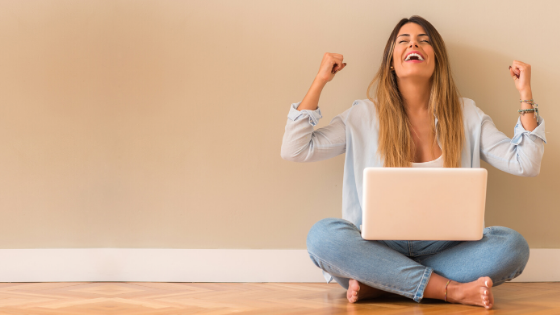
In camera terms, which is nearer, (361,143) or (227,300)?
(227,300)

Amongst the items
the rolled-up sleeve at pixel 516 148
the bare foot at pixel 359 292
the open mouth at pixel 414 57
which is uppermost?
the open mouth at pixel 414 57

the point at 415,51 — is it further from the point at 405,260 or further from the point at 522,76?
the point at 405,260

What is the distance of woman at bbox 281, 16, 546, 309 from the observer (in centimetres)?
133

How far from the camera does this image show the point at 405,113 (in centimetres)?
164

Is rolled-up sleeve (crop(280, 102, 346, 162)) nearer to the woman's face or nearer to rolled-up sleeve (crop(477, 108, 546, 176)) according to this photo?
the woman's face

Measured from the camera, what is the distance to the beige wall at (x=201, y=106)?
1.76m

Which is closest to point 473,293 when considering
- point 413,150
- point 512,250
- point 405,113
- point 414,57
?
point 512,250

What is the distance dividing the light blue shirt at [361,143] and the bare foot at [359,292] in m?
0.22

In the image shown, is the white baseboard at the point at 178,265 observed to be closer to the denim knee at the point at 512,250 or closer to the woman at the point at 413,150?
the woman at the point at 413,150

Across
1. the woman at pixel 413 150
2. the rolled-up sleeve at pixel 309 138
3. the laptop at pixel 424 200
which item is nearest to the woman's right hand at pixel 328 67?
the woman at pixel 413 150

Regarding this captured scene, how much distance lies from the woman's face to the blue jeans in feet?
1.78

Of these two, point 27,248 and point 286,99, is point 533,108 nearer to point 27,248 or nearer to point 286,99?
point 286,99

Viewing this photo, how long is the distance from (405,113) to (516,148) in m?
0.35

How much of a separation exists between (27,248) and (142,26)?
891 millimetres
